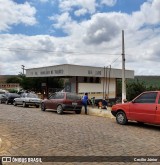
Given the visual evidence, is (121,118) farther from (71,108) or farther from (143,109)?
(71,108)

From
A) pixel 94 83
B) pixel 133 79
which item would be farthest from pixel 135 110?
pixel 133 79

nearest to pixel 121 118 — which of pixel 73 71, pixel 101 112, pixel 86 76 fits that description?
pixel 101 112

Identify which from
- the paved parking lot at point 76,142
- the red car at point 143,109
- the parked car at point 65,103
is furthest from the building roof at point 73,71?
the paved parking lot at point 76,142

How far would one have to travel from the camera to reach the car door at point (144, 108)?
13.7 metres

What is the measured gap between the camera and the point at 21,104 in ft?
99.8

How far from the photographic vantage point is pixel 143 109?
14.1 metres

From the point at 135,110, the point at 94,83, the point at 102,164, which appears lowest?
the point at 102,164

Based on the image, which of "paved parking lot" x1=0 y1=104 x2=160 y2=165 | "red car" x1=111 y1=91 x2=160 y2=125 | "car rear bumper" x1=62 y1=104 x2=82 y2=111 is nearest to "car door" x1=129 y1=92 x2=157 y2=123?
"red car" x1=111 y1=91 x2=160 y2=125

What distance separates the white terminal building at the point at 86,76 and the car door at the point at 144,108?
56.8 feet

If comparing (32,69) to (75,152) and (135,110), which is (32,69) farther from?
(75,152)

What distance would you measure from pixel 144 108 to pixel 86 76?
66.4ft

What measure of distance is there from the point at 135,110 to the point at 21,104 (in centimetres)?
1808

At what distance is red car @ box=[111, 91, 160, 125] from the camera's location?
13.6 m

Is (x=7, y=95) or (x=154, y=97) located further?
(x=7, y=95)
